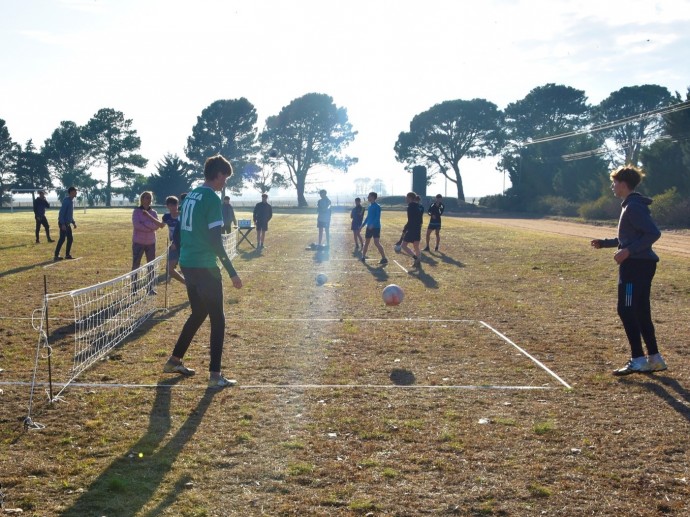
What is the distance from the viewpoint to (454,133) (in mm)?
107938

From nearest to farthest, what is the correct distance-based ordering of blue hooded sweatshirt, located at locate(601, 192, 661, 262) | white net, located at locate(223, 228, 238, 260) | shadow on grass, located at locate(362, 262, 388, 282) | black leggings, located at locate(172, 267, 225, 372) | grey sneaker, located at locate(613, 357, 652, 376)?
black leggings, located at locate(172, 267, 225, 372), blue hooded sweatshirt, located at locate(601, 192, 661, 262), grey sneaker, located at locate(613, 357, 652, 376), shadow on grass, located at locate(362, 262, 388, 282), white net, located at locate(223, 228, 238, 260)

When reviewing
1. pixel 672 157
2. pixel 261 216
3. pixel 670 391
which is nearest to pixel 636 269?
pixel 670 391

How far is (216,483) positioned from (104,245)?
2492 centimetres

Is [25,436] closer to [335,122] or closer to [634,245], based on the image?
[634,245]

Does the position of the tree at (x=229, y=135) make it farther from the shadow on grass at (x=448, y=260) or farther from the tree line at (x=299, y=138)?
the shadow on grass at (x=448, y=260)

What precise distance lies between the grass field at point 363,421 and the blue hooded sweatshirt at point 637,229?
1352 mm

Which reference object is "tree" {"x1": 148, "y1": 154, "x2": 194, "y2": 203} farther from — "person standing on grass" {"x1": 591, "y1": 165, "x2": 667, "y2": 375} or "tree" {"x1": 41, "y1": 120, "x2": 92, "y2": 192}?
"person standing on grass" {"x1": 591, "y1": 165, "x2": 667, "y2": 375}

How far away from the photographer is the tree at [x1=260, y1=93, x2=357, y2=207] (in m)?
109

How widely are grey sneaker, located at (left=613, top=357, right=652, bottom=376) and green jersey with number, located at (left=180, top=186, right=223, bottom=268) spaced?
448cm

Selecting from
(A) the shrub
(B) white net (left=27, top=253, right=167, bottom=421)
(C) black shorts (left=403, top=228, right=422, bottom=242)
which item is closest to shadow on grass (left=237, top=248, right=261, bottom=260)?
(C) black shorts (left=403, top=228, right=422, bottom=242)

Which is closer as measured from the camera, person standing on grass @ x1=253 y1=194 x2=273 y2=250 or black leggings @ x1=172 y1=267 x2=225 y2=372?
black leggings @ x1=172 y1=267 x2=225 y2=372

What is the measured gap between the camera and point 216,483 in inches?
201

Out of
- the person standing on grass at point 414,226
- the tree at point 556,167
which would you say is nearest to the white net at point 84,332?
the person standing on grass at point 414,226

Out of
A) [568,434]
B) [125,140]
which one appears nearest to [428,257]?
[568,434]
